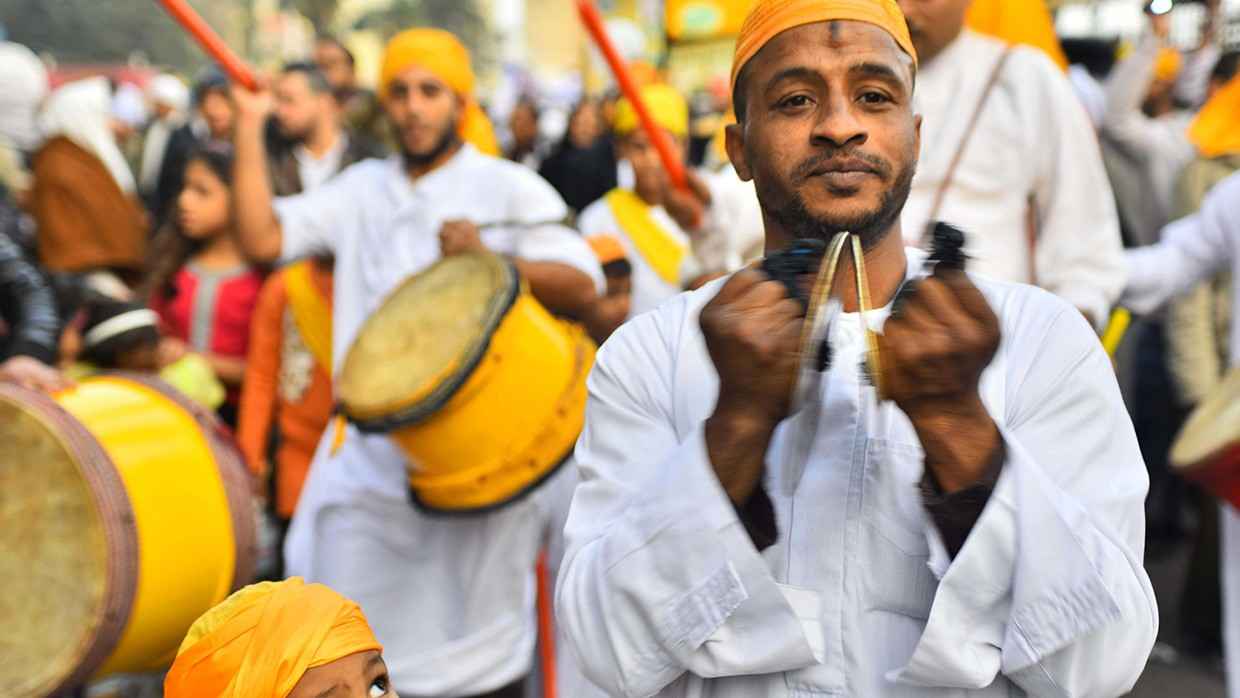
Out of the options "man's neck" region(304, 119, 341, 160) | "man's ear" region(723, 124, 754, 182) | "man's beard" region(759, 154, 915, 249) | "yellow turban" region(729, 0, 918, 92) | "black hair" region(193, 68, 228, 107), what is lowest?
"man's neck" region(304, 119, 341, 160)

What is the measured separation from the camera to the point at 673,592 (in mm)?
1826

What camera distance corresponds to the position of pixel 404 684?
461 centimetres

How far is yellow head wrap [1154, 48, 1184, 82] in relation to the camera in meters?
8.02

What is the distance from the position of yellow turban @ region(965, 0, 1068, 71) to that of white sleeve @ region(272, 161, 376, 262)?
2.02m

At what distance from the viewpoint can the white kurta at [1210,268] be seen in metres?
4.28

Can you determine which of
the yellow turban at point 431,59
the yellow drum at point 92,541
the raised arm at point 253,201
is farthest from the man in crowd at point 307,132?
the yellow drum at point 92,541

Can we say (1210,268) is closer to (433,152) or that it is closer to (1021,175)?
(1021,175)

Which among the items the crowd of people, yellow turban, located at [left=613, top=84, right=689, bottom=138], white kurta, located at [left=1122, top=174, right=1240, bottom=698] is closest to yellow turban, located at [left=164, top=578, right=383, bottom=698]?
the crowd of people

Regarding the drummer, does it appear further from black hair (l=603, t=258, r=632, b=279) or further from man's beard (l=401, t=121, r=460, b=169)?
black hair (l=603, t=258, r=632, b=279)

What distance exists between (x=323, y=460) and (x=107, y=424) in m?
0.98

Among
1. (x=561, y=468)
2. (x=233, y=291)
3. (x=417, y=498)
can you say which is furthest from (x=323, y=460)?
(x=233, y=291)

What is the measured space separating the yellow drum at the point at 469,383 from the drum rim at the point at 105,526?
2.11ft

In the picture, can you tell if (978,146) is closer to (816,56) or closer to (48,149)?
(816,56)

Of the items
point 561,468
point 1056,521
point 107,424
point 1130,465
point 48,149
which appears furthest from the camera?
point 48,149
